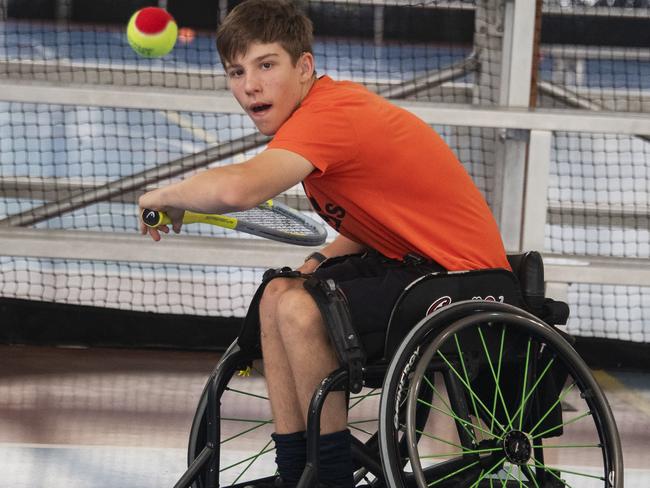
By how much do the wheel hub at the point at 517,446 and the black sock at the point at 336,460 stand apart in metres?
0.27

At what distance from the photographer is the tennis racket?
85.0 inches

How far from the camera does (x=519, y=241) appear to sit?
3.37 m

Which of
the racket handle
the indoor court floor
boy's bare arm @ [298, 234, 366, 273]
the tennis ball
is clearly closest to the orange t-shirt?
boy's bare arm @ [298, 234, 366, 273]

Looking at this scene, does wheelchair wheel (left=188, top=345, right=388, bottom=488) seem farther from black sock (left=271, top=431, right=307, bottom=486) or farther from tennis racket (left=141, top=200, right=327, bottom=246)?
tennis racket (left=141, top=200, right=327, bottom=246)

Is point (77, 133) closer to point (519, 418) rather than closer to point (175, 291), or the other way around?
point (175, 291)

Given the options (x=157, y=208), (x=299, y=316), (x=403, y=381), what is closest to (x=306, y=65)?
(x=157, y=208)

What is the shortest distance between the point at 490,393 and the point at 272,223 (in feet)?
1.95

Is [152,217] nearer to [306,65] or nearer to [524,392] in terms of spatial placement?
[306,65]

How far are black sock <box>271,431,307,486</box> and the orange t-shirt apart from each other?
404mm

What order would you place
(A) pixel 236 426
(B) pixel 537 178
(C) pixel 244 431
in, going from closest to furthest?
(C) pixel 244 431, (A) pixel 236 426, (B) pixel 537 178

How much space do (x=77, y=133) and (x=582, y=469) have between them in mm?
6485

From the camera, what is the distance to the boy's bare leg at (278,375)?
1935 mm

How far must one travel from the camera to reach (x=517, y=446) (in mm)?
1923

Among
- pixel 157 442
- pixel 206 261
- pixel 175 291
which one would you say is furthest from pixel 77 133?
pixel 157 442
